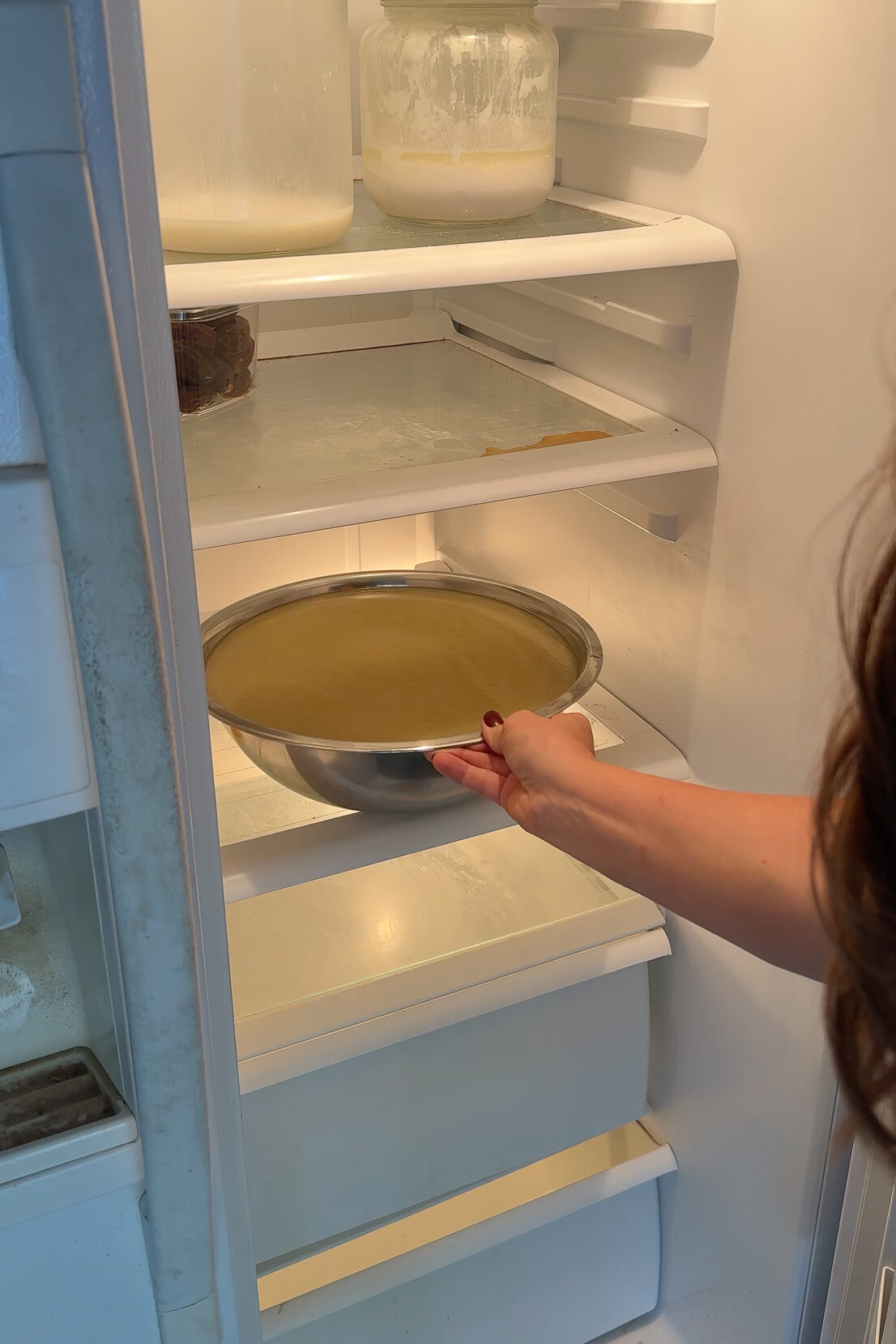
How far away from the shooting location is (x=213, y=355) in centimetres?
99

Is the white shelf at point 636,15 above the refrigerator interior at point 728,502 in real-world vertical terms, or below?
above

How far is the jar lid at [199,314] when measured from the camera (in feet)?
3.01

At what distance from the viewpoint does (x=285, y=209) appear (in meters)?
0.86

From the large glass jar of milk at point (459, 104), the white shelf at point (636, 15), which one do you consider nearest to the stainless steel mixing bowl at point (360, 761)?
the large glass jar of milk at point (459, 104)

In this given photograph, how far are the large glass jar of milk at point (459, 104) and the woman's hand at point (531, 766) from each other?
0.44 m

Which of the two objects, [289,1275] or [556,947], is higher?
[556,947]

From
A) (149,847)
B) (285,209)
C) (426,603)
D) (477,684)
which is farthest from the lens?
(426,603)

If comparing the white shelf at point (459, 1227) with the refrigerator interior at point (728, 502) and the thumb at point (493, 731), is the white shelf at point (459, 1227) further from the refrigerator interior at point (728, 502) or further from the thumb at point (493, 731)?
the thumb at point (493, 731)

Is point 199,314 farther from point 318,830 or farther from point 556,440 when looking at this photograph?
point 318,830

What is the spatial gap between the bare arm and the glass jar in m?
0.41

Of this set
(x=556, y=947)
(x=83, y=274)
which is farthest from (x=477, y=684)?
(x=83, y=274)

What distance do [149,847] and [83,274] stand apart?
27cm

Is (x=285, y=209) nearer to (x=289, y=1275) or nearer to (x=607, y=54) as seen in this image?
(x=607, y=54)

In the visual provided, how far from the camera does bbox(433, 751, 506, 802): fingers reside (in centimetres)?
88
